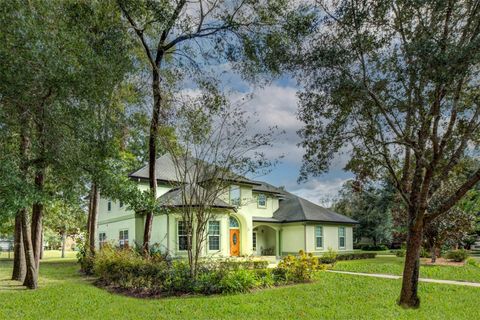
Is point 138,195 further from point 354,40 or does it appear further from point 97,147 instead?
point 354,40

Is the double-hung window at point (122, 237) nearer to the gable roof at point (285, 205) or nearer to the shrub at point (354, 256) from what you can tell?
the gable roof at point (285, 205)

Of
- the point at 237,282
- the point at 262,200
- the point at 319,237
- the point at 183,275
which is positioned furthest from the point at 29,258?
the point at 319,237

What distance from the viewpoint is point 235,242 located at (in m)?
25.8

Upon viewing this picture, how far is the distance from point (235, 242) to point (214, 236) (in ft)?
10.2

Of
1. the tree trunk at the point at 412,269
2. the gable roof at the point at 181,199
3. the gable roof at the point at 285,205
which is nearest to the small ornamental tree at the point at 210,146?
the gable roof at the point at 181,199

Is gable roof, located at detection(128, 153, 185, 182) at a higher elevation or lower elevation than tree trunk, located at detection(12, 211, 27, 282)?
higher

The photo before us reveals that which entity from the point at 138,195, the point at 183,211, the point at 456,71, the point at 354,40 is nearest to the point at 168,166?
the point at 138,195

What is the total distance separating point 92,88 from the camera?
9680 mm

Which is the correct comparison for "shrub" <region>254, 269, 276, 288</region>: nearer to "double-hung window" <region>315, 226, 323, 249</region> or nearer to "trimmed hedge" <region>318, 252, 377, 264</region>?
"trimmed hedge" <region>318, 252, 377, 264</region>

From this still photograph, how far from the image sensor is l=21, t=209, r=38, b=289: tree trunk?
43.7 feet

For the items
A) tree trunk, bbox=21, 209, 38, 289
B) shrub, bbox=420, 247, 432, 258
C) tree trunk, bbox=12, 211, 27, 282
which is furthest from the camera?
shrub, bbox=420, 247, 432, 258

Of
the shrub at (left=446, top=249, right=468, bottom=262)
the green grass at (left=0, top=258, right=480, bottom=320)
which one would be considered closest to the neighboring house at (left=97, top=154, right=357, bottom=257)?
the shrub at (left=446, top=249, right=468, bottom=262)

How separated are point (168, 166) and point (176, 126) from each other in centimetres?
1127

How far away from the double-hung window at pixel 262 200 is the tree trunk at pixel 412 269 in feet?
64.6
